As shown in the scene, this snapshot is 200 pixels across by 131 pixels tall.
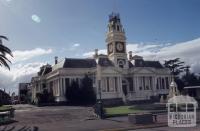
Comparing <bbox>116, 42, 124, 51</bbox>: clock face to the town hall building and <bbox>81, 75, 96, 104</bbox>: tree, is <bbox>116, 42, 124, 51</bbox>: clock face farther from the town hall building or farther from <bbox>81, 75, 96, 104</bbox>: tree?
<bbox>81, 75, 96, 104</bbox>: tree

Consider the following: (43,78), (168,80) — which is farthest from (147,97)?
(43,78)

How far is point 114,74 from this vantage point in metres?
70.4

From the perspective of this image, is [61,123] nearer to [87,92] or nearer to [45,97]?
[87,92]

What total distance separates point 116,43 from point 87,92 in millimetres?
16765

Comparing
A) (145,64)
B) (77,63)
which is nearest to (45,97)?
(77,63)

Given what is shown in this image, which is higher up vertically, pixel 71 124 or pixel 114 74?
pixel 114 74

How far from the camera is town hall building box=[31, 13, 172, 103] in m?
69.3

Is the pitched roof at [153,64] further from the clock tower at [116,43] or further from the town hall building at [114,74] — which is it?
the clock tower at [116,43]

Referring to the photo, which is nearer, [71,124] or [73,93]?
[71,124]

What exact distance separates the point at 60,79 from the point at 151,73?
22.1m

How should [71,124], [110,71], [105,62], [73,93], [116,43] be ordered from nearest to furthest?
[71,124]
[73,93]
[110,71]
[105,62]
[116,43]

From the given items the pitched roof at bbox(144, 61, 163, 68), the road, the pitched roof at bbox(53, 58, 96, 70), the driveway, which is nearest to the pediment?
the pitched roof at bbox(53, 58, 96, 70)

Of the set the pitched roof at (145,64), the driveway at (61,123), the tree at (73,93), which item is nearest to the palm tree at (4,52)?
the driveway at (61,123)

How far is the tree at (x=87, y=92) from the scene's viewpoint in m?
65.0
